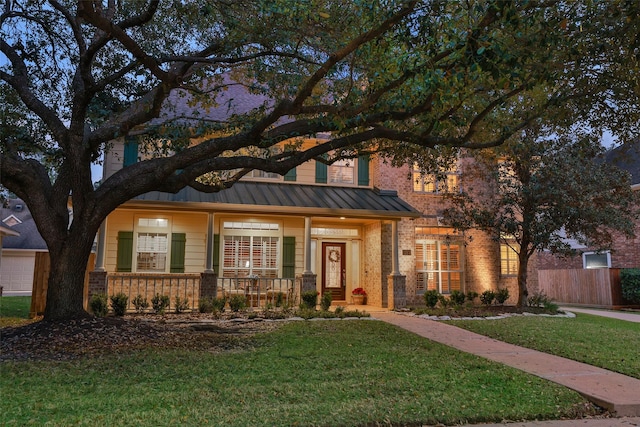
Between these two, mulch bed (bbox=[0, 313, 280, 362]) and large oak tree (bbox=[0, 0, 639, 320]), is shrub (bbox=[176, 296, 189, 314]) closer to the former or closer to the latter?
mulch bed (bbox=[0, 313, 280, 362])

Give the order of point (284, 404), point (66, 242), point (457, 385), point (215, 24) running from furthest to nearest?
1. point (215, 24)
2. point (66, 242)
3. point (457, 385)
4. point (284, 404)

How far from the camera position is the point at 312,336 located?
29.6ft

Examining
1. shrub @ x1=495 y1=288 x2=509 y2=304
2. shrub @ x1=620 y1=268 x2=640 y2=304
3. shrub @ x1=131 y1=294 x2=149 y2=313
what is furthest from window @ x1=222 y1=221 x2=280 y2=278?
shrub @ x1=620 y1=268 x2=640 y2=304

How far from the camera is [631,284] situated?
1781 centimetres

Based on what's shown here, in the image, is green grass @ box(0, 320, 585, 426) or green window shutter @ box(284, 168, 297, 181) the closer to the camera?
green grass @ box(0, 320, 585, 426)

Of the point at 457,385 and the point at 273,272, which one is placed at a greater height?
the point at 273,272

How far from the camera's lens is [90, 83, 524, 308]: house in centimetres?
1351

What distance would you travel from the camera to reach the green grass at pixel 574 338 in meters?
7.57

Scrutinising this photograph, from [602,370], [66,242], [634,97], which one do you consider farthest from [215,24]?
[602,370]

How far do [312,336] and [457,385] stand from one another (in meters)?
3.78

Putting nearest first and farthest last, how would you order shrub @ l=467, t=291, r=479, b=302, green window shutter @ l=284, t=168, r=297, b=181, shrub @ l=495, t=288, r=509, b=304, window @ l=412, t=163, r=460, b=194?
1. shrub @ l=467, t=291, r=479, b=302
2. shrub @ l=495, t=288, r=509, b=304
3. green window shutter @ l=284, t=168, r=297, b=181
4. window @ l=412, t=163, r=460, b=194

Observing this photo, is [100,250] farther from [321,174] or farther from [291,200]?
[321,174]

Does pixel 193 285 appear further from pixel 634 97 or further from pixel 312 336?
pixel 634 97

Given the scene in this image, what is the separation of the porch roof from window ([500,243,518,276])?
4651 mm
